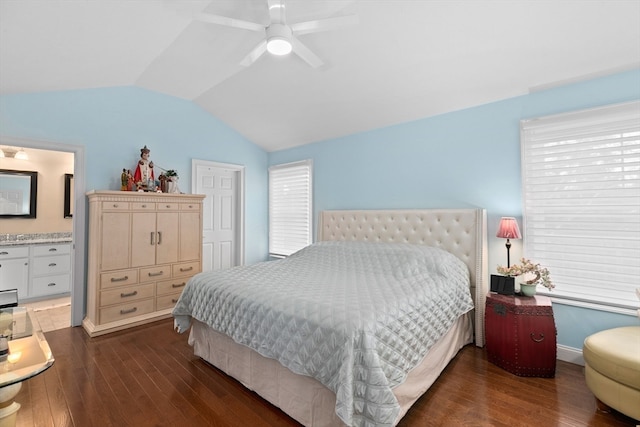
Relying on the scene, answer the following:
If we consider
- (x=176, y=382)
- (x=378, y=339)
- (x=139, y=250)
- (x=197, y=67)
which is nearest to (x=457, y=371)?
(x=378, y=339)

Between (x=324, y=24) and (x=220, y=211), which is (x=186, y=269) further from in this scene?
(x=324, y=24)

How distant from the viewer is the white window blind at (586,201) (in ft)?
7.98

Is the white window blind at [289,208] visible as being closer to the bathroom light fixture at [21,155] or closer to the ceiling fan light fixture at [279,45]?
the ceiling fan light fixture at [279,45]

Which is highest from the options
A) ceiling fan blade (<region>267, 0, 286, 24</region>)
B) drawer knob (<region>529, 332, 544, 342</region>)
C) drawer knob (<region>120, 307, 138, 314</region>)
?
ceiling fan blade (<region>267, 0, 286, 24</region>)

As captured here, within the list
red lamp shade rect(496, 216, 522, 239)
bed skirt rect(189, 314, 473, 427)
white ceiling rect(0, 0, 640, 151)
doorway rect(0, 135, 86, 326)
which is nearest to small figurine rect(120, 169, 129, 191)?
doorway rect(0, 135, 86, 326)

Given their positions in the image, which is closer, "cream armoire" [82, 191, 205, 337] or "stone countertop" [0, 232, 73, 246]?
"cream armoire" [82, 191, 205, 337]

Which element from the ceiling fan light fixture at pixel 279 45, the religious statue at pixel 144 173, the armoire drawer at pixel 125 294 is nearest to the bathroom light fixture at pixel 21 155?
the religious statue at pixel 144 173

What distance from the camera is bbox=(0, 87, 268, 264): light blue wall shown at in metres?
3.30

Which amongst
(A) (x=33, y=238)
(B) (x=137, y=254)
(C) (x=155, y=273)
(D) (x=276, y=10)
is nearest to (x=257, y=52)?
(D) (x=276, y=10)

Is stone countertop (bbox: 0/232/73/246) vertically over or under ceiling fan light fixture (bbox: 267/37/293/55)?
under

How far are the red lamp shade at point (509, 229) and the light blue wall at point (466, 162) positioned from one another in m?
0.27

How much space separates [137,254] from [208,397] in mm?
2167

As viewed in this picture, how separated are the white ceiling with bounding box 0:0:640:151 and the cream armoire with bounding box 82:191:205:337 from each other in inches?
56.5

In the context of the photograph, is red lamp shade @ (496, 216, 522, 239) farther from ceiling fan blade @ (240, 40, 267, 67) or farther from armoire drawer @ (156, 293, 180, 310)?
armoire drawer @ (156, 293, 180, 310)
